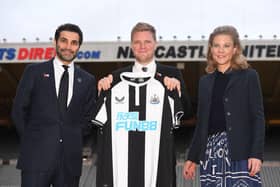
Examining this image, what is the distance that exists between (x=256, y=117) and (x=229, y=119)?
202 millimetres

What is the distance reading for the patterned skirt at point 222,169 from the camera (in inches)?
146

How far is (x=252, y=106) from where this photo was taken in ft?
12.5

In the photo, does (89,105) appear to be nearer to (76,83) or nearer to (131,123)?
(76,83)

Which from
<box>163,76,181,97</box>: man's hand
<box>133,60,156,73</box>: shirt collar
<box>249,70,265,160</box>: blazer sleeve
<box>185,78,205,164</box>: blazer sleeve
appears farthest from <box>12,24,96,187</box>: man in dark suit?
<box>249,70,265,160</box>: blazer sleeve

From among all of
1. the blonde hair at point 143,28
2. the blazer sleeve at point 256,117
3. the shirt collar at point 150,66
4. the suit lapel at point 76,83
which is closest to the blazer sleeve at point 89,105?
the suit lapel at point 76,83

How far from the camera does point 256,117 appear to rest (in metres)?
3.78

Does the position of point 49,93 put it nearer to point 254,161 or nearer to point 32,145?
point 32,145

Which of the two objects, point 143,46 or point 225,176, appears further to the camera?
point 143,46

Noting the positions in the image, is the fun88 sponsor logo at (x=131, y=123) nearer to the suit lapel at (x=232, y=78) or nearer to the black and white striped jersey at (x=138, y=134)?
the black and white striped jersey at (x=138, y=134)

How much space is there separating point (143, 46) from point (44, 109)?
0.99m

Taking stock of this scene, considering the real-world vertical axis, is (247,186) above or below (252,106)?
below

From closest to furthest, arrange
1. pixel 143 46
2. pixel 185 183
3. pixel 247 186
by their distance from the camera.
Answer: pixel 247 186 < pixel 143 46 < pixel 185 183

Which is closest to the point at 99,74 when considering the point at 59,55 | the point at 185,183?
the point at 185,183

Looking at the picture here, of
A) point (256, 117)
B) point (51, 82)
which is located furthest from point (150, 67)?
point (256, 117)
